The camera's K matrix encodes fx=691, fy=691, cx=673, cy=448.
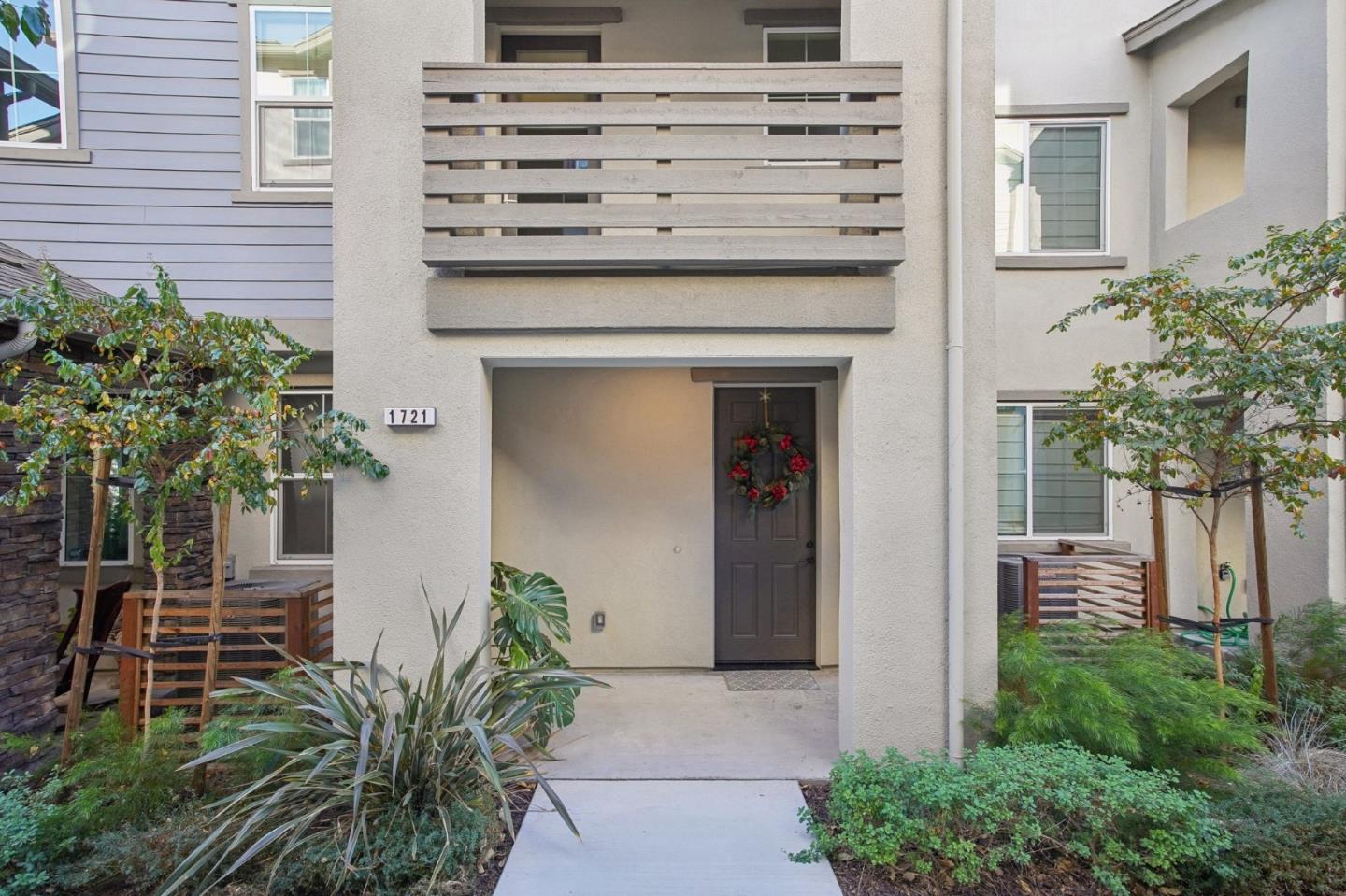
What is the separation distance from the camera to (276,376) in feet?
12.1

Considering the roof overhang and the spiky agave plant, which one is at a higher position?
the roof overhang

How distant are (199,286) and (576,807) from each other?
527 centimetres

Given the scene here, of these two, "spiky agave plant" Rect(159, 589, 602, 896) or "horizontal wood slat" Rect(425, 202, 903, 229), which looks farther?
"horizontal wood slat" Rect(425, 202, 903, 229)

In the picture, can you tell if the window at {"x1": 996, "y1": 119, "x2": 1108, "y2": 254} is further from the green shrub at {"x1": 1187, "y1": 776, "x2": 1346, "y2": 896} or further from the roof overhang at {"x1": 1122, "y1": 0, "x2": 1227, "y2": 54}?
the green shrub at {"x1": 1187, "y1": 776, "x2": 1346, "y2": 896}

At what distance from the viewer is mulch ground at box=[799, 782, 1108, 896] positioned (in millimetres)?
3049

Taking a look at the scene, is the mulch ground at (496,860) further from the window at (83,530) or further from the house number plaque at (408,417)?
the window at (83,530)

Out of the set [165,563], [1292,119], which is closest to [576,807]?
[165,563]

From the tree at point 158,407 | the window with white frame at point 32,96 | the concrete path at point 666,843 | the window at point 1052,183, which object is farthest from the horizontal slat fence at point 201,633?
the window at point 1052,183

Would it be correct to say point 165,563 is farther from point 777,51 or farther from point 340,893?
point 777,51

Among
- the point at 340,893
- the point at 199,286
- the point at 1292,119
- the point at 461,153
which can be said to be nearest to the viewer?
the point at 340,893

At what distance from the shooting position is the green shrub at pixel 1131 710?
3500 mm

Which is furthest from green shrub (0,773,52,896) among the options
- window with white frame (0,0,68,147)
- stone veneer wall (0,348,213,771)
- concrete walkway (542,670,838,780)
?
window with white frame (0,0,68,147)

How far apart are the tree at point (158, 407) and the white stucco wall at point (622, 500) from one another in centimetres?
220

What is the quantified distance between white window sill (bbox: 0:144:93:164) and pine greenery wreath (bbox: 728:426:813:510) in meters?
6.01
